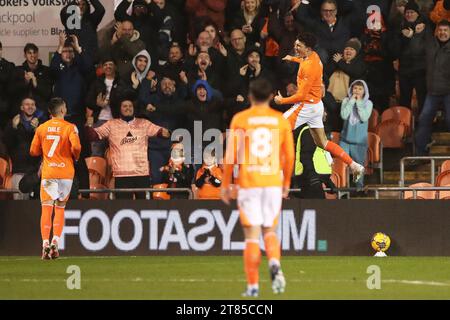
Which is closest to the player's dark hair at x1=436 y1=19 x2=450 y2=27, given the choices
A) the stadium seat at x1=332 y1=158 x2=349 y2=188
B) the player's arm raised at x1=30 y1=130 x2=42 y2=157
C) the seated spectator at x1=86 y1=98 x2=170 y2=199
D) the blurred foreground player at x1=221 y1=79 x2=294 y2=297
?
the stadium seat at x1=332 y1=158 x2=349 y2=188

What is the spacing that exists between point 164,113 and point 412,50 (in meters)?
4.33

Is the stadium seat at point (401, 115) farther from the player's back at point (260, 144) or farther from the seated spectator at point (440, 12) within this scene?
the player's back at point (260, 144)

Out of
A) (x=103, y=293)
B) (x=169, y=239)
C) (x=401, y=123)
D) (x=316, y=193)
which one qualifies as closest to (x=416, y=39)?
(x=401, y=123)

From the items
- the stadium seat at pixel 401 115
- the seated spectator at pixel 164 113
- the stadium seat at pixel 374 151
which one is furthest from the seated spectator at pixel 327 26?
the seated spectator at pixel 164 113

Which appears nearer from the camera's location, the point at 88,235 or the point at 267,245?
the point at 267,245

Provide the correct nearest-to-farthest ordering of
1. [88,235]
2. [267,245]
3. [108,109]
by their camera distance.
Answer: [267,245] → [88,235] → [108,109]

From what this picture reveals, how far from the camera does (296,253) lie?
19562mm

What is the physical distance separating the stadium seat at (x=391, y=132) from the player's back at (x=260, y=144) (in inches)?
388

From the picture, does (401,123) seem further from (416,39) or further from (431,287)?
(431,287)

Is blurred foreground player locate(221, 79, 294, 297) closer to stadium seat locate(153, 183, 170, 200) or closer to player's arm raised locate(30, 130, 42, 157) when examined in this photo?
player's arm raised locate(30, 130, 42, 157)

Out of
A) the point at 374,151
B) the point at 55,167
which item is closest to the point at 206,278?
the point at 55,167

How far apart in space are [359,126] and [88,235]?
4.65 m

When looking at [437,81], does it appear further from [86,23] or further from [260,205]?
[260,205]

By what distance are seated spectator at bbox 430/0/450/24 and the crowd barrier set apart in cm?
427
